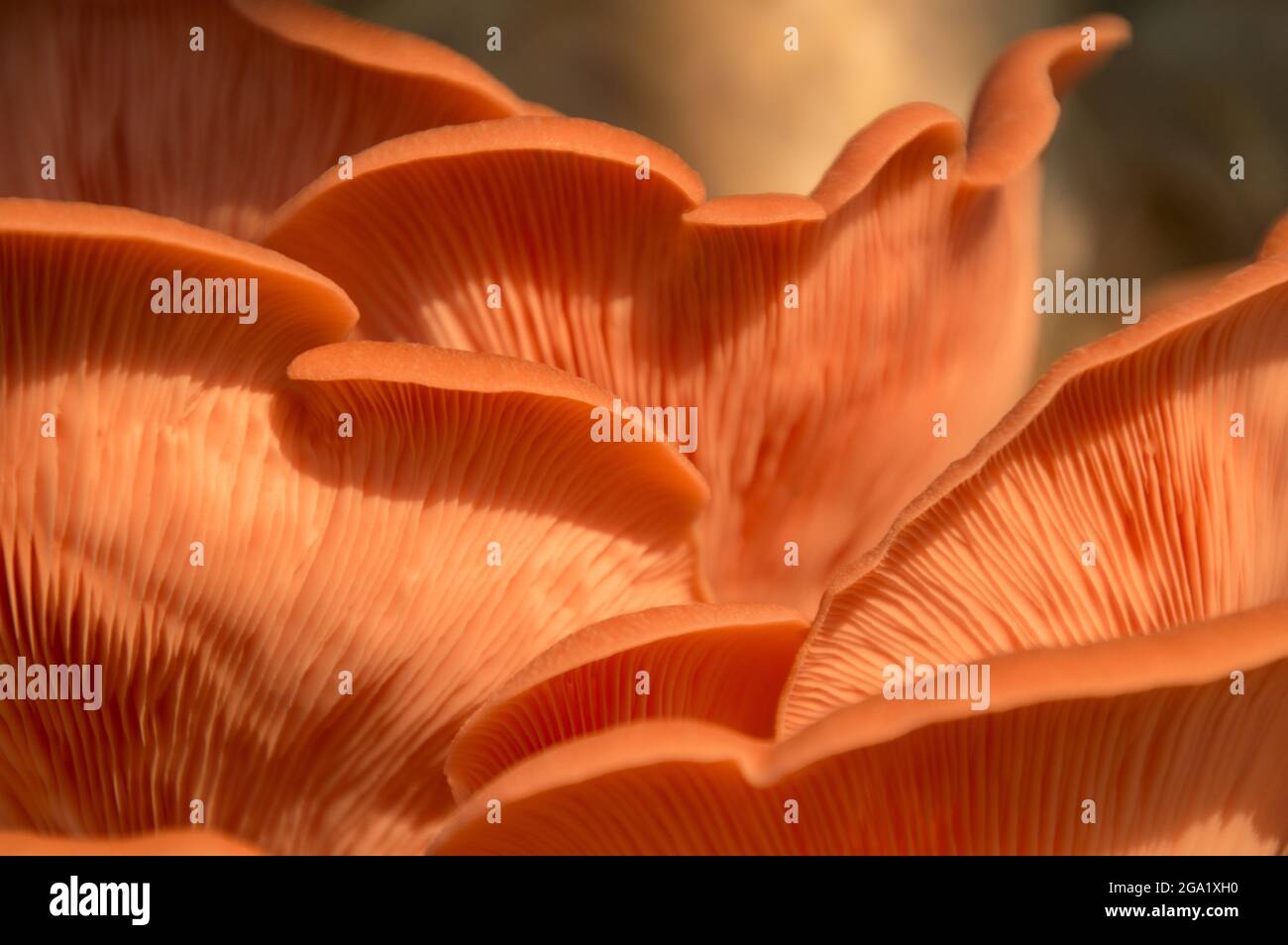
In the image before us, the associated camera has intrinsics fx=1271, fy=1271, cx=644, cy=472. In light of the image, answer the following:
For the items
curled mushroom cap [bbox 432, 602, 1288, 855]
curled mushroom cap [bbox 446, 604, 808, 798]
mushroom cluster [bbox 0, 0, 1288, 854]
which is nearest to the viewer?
curled mushroom cap [bbox 432, 602, 1288, 855]

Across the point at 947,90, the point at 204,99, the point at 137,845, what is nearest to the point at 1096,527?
the point at 137,845

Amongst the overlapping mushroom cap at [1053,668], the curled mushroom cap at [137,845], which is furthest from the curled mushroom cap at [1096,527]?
the curled mushroom cap at [137,845]

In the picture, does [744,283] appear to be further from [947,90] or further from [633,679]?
[947,90]

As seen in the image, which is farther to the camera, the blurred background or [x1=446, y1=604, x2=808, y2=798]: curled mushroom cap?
the blurred background

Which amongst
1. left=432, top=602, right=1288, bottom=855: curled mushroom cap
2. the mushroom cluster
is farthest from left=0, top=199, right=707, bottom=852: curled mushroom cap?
left=432, top=602, right=1288, bottom=855: curled mushroom cap

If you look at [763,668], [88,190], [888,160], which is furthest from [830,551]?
[88,190]

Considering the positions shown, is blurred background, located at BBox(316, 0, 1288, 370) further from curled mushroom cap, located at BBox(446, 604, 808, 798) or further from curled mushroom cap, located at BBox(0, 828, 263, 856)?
curled mushroom cap, located at BBox(0, 828, 263, 856)
